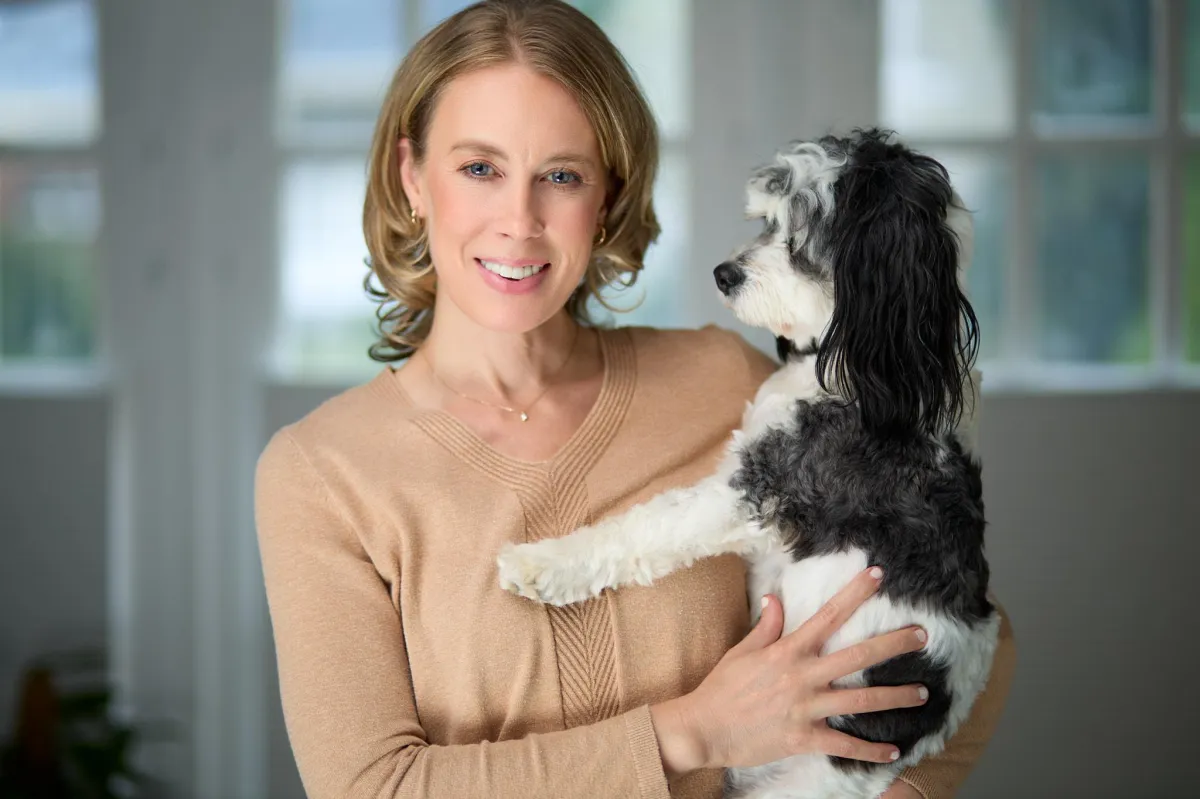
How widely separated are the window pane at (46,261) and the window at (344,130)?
0.71 metres

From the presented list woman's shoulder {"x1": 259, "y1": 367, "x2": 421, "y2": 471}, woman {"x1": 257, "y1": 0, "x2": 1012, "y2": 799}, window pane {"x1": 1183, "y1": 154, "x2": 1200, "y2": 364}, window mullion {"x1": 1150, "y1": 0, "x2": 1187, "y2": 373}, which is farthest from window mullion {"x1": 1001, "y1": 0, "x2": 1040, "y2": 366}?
woman's shoulder {"x1": 259, "y1": 367, "x2": 421, "y2": 471}

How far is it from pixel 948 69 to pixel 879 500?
2535 mm

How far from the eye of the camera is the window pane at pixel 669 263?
Answer: 369cm

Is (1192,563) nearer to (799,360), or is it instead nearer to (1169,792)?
(1169,792)

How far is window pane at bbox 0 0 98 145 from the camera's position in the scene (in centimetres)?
378

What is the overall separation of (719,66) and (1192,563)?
2273 millimetres

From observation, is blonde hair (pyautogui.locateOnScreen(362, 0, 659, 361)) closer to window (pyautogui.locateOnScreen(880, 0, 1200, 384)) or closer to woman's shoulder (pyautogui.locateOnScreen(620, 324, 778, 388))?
woman's shoulder (pyautogui.locateOnScreen(620, 324, 778, 388))

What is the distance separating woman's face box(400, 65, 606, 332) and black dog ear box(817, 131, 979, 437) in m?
0.40

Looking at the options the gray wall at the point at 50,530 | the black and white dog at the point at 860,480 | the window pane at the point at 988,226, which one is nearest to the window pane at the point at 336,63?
the gray wall at the point at 50,530

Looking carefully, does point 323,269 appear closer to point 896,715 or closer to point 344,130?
point 344,130

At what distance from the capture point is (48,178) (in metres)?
3.82

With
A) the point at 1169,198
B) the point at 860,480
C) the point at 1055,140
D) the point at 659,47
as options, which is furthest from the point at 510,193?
the point at 1169,198

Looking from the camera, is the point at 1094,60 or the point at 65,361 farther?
the point at 65,361

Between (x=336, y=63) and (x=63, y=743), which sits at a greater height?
(x=336, y=63)
